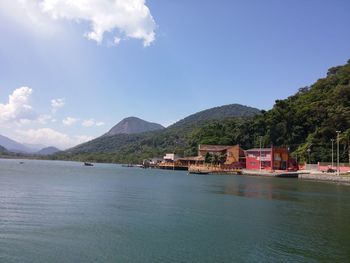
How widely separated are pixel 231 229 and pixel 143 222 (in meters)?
5.43

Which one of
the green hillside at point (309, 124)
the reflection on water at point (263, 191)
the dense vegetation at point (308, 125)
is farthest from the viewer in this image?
the dense vegetation at point (308, 125)

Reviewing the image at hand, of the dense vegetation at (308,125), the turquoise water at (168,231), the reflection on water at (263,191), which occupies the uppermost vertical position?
the dense vegetation at (308,125)

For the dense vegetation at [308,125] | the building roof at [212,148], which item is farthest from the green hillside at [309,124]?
the building roof at [212,148]

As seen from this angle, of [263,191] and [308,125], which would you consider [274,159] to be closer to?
[308,125]

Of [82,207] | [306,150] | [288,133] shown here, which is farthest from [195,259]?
[288,133]

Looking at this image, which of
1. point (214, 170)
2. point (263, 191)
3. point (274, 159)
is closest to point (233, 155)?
point (214, 170)

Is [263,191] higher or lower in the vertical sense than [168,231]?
higher

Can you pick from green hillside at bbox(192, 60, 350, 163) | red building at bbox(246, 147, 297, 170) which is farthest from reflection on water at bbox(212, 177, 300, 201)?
red building at bbox(246, 147, 297, 170)

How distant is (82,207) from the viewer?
98.5 feet

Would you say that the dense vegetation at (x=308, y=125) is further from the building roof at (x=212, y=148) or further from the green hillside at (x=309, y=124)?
the building roof at (x=212, y=148)

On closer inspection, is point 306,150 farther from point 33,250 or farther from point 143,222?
point 33,250

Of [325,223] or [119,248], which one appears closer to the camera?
[119,248]

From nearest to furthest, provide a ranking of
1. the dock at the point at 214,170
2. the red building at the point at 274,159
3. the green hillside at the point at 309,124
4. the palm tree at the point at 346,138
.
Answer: the palm tree at the point at 346,138, the green hillside at the point at 309,124, the red building at the point at 274,159, the dock at the point at 214,170

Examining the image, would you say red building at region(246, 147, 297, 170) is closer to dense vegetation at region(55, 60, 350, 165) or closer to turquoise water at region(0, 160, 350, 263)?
dense vegetation at region(55, 60, 350, 165)
